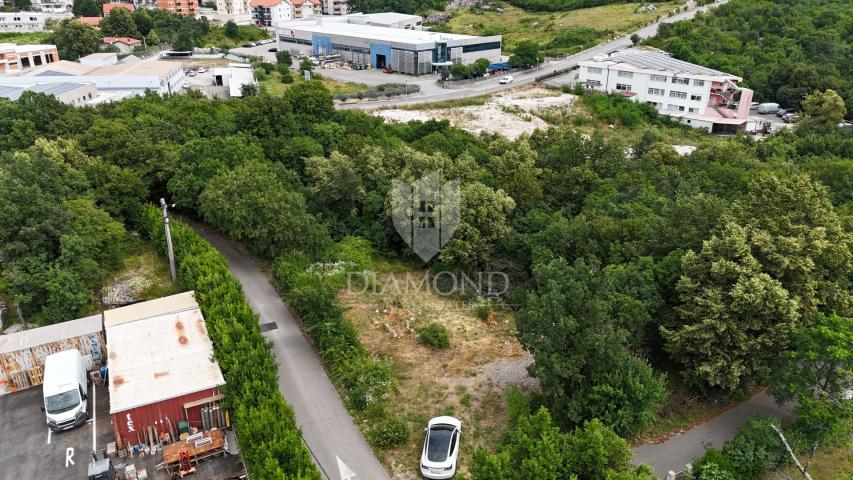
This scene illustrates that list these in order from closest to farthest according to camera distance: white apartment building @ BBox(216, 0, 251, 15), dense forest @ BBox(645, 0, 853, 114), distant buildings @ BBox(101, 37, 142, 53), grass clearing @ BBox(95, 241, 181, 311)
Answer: grass clearing @ BBox(95, 241, 181, 311), dense forest @ BBox(645, 0, 853, 114), distant buildings @ BBox(101, 37, 142, 53), white apartment building @ BBox(216, 0, 251, 15)

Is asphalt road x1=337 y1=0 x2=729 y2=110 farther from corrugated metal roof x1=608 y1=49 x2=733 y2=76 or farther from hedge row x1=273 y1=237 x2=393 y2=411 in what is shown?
hedge row x1=273 y1=237 x2=393 y2=411

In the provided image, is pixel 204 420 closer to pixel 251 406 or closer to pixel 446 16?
pixel 251 406

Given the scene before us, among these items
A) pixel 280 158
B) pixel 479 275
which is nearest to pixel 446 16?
pixel 280 158

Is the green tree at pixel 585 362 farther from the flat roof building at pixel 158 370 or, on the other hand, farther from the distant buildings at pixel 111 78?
the distant buildings at pixel 111 78

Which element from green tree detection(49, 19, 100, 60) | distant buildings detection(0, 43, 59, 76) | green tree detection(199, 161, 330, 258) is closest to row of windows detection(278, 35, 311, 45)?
green tree detection(49, 19, 100, 60)

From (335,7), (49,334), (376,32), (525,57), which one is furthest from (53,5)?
(49,334)

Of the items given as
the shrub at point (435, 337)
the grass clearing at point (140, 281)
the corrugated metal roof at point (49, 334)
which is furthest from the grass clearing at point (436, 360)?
the corrugated metal roof at point (49, 334)
